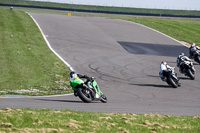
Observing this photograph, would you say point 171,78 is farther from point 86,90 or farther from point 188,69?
point 86,90

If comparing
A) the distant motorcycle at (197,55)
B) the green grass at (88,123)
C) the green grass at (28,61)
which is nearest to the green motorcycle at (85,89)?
the green grass at (88,123)

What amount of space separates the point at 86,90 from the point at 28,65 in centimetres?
979

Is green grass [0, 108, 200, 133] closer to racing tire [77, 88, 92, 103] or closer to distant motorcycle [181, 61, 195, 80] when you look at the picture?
racing tire [77, 88, 92, 103]

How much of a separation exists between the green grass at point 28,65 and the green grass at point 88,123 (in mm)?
7844

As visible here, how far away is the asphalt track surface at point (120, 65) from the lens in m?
13.6

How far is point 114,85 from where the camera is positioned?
66.0ft

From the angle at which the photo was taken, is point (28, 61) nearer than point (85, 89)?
No

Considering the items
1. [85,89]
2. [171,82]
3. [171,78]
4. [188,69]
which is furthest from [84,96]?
[188,69]

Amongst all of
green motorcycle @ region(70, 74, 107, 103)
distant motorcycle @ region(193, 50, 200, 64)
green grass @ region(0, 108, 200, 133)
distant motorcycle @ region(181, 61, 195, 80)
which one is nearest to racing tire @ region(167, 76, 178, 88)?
distant motorcycle @ region(181, 61, 195, 80)

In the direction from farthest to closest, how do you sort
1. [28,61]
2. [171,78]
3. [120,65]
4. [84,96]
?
[120,65]
[28,61]
[171,78]
[84,96]

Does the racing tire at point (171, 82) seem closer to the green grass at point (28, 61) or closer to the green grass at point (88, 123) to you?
the green grass at point (28, 61)

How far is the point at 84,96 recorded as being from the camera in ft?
45.7

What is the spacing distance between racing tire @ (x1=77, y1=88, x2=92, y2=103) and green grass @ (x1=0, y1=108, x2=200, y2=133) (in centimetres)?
342

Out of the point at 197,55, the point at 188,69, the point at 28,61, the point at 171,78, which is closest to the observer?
the point at 171,78
